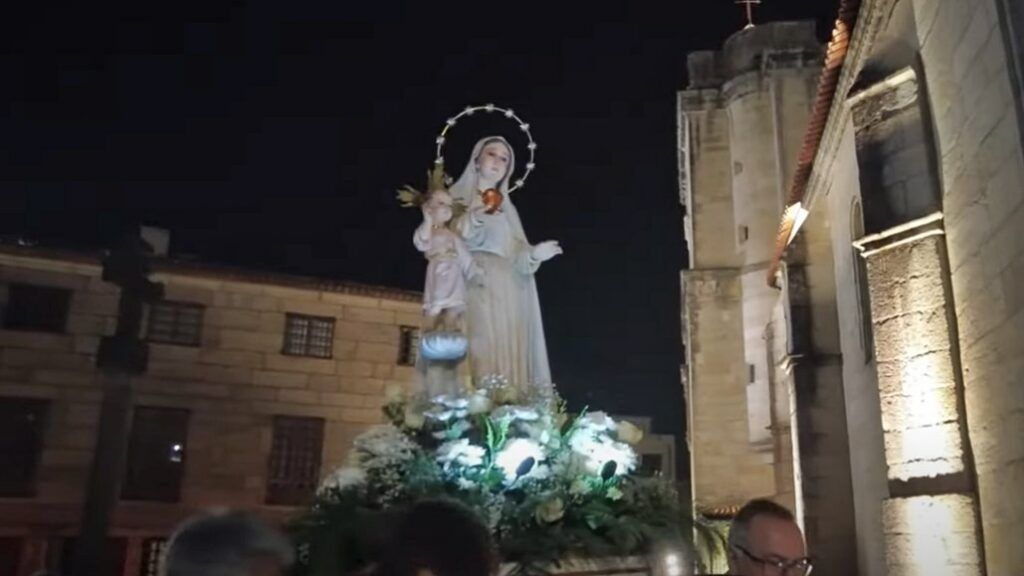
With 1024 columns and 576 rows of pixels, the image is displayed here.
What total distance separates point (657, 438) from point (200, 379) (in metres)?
27.1

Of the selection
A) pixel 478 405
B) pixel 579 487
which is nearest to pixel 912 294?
pixel 579 487

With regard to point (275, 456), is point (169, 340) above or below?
above

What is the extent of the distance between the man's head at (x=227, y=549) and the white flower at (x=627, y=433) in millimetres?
5319

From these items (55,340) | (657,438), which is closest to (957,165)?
(55,340)

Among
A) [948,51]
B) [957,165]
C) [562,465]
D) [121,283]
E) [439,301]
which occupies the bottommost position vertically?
[562,465]

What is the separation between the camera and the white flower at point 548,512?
6.20m

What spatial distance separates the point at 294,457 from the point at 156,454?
3325mm

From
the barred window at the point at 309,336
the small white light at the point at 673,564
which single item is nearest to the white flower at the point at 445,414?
the small white light at the point at 673,564

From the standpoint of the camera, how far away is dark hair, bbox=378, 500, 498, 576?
9.93ft

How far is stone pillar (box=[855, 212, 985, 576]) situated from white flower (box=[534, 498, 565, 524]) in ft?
12.1

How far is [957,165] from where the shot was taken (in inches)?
302

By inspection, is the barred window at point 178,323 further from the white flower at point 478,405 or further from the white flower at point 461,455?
the white flower at point 461,455

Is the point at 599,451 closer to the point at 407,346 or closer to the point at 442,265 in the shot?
the point at 442,265

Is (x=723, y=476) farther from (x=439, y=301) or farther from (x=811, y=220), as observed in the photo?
(x=439, y=301)
